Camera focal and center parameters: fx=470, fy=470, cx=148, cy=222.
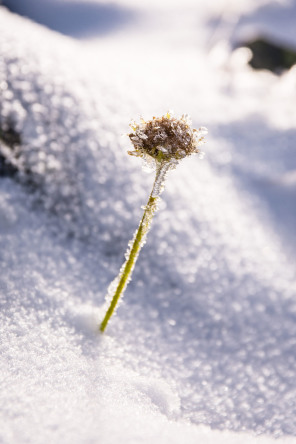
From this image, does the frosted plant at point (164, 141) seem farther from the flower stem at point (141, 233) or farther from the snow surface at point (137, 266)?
the snow surface at point (137, 266)

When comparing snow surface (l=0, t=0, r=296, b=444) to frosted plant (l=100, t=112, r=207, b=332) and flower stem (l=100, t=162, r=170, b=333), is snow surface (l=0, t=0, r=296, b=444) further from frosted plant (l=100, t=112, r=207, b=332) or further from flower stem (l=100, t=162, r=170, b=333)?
frosted plant (l=100, t=112, r=207, b=332)

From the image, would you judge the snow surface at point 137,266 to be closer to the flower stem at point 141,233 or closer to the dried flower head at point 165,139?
the flower stem at point 141,233

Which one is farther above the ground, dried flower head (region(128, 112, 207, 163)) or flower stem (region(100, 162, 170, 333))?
dried flower head (region(128, 112, 207, 163))

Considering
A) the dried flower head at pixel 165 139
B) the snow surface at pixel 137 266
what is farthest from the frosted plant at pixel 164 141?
the snow surface at pixel 137 266

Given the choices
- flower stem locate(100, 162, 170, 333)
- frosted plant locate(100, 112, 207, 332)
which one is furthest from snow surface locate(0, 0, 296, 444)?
frosted plant locate(100, 112, 207, 332)

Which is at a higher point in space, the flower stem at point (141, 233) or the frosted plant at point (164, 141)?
the frosted plant at point (164, 141)

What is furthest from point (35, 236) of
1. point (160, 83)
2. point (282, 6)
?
point (282, 6)
